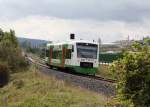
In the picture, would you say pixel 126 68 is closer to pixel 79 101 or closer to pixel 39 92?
pixel 79 101

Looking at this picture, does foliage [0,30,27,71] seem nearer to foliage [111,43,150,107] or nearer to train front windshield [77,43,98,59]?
train front windshield [77,43,98,59]

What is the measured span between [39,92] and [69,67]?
1344 cm

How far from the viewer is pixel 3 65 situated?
5947cm

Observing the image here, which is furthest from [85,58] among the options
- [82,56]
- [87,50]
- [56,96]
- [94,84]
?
[56,96]

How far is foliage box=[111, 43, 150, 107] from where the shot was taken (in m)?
12.3

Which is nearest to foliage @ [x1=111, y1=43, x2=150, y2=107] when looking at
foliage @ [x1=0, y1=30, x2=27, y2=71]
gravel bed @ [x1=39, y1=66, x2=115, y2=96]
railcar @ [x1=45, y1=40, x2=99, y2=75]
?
gravel bed @ [x1=39, y1=66, x2=115, y2=96]

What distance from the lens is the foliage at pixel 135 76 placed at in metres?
12.3

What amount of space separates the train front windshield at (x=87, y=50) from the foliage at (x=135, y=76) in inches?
1274

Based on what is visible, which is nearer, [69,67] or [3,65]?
[69,67]

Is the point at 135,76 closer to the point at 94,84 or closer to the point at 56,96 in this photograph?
the point at 56,96

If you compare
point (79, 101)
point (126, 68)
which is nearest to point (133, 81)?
point (126, 68)

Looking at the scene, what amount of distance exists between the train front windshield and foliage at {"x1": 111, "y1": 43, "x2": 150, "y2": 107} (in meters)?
32.3

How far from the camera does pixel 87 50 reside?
4569 centimetres

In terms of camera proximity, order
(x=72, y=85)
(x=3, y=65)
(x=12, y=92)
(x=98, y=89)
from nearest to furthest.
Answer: (x=98, y=89) → (x=72, y=85) → (x=12, y=92) → (x=3, y=65)
